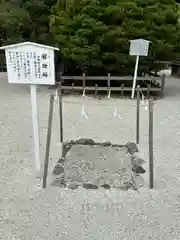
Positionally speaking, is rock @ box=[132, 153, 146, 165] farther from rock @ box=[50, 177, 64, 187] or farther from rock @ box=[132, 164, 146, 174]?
rock @ box=[50, 177, 64, 187]

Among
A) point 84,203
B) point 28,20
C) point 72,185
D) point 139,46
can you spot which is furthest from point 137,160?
point 28,20

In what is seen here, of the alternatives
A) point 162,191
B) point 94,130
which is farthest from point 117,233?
point 94,130

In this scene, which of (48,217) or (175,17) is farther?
(175,17)

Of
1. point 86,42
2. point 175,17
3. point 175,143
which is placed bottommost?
point 175,143

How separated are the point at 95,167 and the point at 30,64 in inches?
69.3

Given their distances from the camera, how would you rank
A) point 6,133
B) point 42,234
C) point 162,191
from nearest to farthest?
point 42,234, point 162,191, point 6,133

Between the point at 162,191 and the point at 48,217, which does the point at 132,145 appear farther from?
the point at 48,217

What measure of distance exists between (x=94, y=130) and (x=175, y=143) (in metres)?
1.70

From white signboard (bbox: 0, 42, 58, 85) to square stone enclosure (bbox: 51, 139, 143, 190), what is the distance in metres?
1.33

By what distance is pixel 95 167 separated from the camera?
4.41 m

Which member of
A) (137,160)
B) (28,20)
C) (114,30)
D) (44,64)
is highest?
(28,20)

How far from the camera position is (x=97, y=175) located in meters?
4.17

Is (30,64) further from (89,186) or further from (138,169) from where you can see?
(138,169)

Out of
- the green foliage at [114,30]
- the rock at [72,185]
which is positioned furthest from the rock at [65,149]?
the green foliage at [114,30]
